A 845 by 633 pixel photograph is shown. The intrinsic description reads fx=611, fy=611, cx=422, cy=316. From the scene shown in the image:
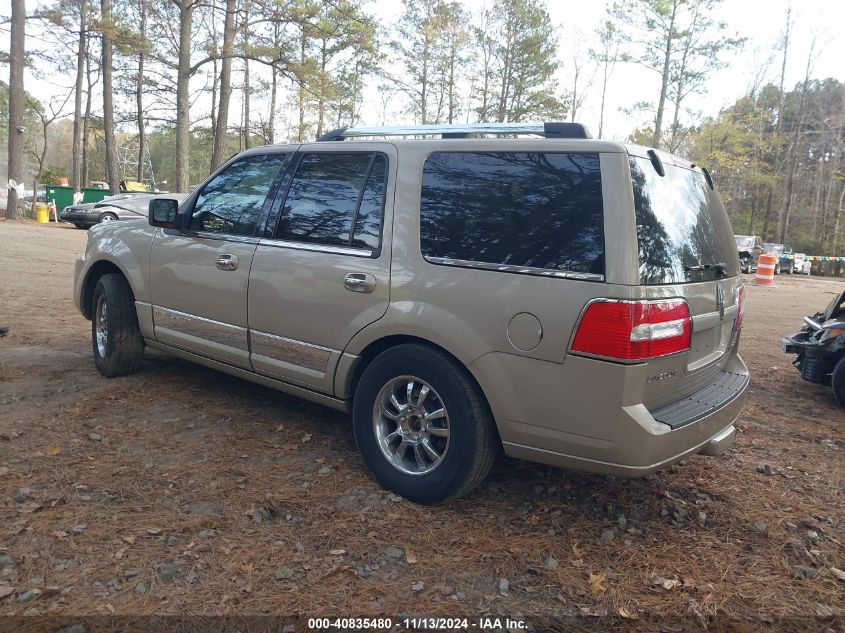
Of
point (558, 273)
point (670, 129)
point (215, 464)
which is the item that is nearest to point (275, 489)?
point (215, 464)

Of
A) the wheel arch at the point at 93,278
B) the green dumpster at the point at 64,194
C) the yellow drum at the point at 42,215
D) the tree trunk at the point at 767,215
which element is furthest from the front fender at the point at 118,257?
the tree trunk at the point at 767,215

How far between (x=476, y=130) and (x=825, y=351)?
4.04 metres

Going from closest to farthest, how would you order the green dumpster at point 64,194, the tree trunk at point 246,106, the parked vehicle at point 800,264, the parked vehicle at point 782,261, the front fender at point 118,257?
the front fender at point 118,257, the green dumpster at point 64,194, the parked vehicle at point 782,261, the parked vehicle at point 800,264, the tree trunk at point 246,106

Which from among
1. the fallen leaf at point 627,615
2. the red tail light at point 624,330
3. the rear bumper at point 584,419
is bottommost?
the fallen leaf at point 627,615

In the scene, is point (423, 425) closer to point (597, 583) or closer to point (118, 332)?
point (597, 583)

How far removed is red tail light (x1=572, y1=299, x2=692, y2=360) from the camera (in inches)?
101

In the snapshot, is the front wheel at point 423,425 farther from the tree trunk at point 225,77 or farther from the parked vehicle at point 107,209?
the parked vehicle at point 107,209

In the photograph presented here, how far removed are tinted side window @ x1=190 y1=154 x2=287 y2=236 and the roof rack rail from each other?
1.46 ft

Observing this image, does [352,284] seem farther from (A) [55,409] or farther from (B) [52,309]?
Result: (B) [52,309]

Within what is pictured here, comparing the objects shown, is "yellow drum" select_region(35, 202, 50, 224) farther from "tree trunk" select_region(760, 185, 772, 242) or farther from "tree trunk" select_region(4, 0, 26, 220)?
"tree trunk" select_region(760, 185, 772, 242)

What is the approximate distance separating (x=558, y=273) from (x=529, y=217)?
0.32 meters

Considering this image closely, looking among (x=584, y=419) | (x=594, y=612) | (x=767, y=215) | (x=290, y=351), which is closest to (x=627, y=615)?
(x=594, y=612)

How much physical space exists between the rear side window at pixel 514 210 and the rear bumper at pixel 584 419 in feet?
1.53

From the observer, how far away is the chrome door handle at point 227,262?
3.97 metres
